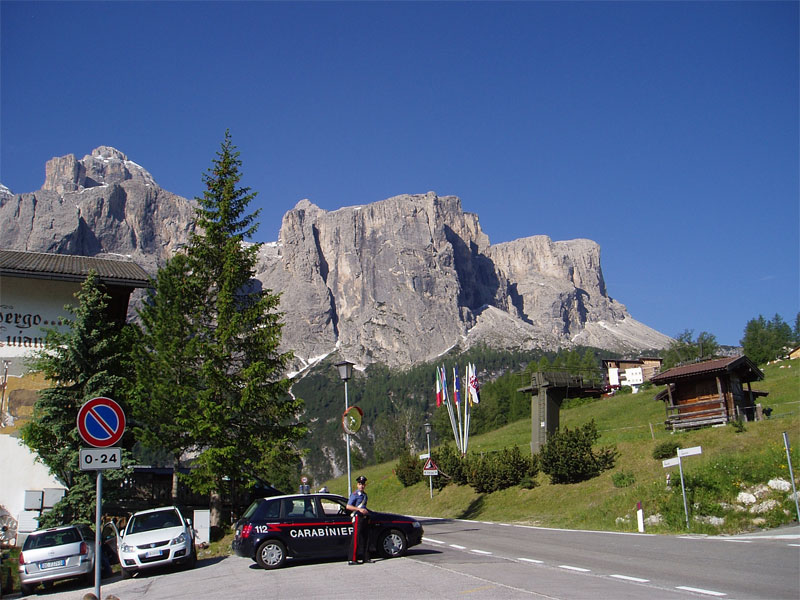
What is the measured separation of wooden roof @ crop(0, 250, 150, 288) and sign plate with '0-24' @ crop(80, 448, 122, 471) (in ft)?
50.5

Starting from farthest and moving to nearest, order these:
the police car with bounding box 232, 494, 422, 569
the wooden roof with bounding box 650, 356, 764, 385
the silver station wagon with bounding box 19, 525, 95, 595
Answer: the wooden roof with bounding box 650, 356, 764, 385 → the silver station wagon with bounding box 19, 525, 95, 595 → the police car with bounding box 232, 494, 422, 569

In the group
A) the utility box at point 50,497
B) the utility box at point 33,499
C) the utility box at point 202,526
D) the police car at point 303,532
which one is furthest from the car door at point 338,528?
the utility box at point 33,499

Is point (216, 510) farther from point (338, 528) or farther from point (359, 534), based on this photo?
point (359, 534)

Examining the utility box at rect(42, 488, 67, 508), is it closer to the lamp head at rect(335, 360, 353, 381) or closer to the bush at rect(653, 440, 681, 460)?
the lamp head at rect(335, 360, 353, 381)

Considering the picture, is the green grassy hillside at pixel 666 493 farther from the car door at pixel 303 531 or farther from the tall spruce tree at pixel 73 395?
the tall spruce tree at pixel 73 395

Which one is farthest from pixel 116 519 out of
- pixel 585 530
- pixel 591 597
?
pixel 591 597

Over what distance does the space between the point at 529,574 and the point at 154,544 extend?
9432 millimetres

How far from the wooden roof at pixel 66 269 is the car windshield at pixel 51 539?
11.2 meters

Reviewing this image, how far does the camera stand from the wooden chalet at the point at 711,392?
34.6 meters

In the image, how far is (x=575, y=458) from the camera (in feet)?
102

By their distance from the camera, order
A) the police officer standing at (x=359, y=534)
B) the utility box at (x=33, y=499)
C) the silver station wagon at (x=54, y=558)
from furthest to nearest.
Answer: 1. the utility box at (x=33, y=499)
2. the silver station wagon at (x=54, y=558)
3. the police officer standing at (x=359, y=534)

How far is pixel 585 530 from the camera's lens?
22.5 metres

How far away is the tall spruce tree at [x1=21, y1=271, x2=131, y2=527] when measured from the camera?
21453mm

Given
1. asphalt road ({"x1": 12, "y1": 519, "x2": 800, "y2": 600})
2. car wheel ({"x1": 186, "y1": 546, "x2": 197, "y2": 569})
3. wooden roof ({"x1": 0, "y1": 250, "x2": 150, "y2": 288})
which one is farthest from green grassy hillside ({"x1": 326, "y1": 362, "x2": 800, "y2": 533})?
wooden roof ({"x1": 0, "y1": 250, "x2": 150, "y2": 288})
